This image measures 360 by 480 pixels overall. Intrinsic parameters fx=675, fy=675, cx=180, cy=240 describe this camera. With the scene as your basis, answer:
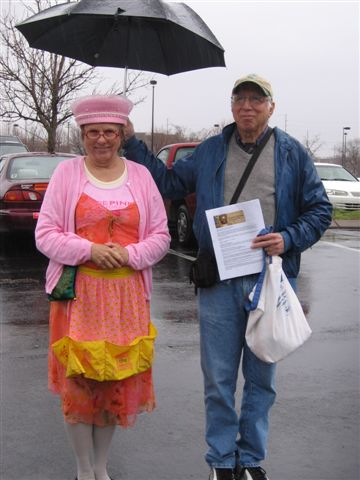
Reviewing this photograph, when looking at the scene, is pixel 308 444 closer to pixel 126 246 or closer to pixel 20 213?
pixel 126 246

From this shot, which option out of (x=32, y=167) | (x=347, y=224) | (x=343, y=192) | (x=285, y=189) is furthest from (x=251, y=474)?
(x=343, y=192)

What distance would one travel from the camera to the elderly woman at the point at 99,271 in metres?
3.04

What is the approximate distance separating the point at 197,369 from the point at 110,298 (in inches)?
82.9

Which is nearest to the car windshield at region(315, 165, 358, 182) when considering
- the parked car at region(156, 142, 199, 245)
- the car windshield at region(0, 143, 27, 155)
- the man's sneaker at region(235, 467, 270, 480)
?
the parked car at region(156, 142, 199, 245)

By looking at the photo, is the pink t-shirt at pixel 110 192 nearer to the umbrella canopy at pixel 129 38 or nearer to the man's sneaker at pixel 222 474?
the umbrella canopy at pixel 129 38

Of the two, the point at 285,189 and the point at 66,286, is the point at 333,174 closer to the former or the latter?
the point at 285,189

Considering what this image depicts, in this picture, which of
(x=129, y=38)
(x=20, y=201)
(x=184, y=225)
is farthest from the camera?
(x=184, y=225)

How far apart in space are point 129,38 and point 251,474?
232 cm

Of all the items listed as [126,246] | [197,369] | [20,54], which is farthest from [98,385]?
[20,54]

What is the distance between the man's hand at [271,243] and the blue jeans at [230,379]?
0.17 m

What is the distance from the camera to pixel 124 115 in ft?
10.5

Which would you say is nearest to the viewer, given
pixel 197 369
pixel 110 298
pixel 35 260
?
pixel 110 298

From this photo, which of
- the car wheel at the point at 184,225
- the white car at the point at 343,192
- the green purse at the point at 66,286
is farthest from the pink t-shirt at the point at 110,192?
the white car at the point at 343,192

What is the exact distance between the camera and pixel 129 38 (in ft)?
11.8
